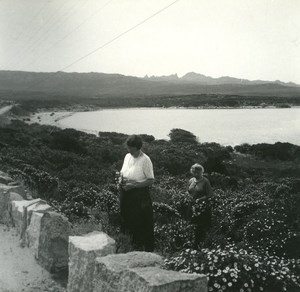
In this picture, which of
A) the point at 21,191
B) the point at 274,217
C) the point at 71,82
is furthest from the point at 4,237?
the point at 71,82

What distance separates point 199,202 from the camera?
668 cm

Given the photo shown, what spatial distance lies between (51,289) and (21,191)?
8.91ft

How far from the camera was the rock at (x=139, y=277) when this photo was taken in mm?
2779

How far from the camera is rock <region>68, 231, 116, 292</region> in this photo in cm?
373

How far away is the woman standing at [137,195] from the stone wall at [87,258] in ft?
3.08

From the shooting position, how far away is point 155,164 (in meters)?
19.5

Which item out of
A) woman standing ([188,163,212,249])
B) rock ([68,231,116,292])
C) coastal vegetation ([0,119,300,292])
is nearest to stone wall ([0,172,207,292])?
rock ([68,231,116,292])

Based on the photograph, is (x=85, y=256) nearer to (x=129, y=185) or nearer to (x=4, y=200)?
(x=129, y=185)

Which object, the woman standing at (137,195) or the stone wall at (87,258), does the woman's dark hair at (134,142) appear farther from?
the stone wall at (87,258)

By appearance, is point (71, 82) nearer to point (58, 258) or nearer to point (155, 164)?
point (155, 164)

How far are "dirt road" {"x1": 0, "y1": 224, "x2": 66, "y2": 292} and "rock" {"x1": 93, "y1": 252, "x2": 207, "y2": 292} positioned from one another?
126cm

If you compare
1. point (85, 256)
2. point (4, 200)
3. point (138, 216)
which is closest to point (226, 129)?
point (4, 200)

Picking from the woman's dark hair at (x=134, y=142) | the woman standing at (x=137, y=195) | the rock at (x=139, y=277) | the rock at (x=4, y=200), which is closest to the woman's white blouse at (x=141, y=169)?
the woman standing at (x=137, y=195)

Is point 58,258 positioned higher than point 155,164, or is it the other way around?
point 58,258
